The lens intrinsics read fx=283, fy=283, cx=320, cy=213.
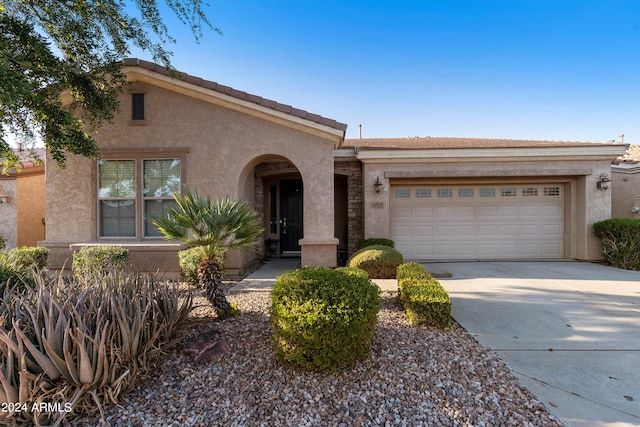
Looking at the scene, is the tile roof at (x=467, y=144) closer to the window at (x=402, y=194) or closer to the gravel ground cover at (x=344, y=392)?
the window at (x=402, y=194)

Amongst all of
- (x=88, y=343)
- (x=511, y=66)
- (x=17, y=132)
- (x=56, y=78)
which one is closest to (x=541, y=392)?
(x=88, y=343)

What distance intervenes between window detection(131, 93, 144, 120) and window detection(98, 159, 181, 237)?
1.13 m

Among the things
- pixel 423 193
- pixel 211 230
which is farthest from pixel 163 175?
pixel 423 193

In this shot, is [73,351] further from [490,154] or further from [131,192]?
[490,154]

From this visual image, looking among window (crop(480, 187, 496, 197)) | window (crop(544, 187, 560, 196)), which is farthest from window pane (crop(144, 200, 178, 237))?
window (crop(544, 187, 560, 196))

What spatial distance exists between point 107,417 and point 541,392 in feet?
12.3

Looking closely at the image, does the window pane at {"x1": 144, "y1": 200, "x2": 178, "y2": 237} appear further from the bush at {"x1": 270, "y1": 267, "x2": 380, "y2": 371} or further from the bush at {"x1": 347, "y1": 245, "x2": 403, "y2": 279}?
the bush at {"x1": 270, "y1": 267, "x2": 380, "y2": 371}

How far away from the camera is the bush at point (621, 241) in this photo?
25.3 ft

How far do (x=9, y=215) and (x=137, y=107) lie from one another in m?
6.18

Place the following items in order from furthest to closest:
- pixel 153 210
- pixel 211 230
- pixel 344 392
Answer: pixel 153 210 < pixel 211 230 < pixel 344 392

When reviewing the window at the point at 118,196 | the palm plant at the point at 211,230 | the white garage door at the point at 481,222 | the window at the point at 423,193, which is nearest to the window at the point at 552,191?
the white garage door at the point at 481,222

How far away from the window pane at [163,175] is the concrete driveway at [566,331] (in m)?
7.02

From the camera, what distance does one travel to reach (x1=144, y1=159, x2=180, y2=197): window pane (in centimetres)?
734

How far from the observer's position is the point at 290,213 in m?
10.5
